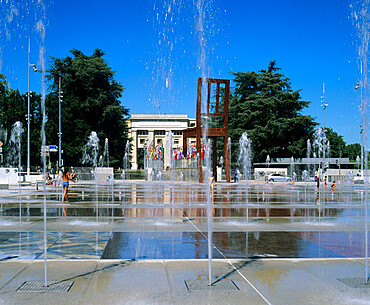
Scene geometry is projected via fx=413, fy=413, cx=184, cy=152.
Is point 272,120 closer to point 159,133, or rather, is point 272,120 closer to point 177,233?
point 177,233

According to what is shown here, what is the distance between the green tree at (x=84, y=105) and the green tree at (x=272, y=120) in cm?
1765

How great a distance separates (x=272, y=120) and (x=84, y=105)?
26.2 m

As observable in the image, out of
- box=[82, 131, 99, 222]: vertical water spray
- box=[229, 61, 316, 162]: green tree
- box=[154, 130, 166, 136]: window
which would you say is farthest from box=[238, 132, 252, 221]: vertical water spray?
box=[154, 130, 166, 136]: window

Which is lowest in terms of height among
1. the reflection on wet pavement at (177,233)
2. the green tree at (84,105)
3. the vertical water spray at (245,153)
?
the reflection on wet pavement at (177,233)

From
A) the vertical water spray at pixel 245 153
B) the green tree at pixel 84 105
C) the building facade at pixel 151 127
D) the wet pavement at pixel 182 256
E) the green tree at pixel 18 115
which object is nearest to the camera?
the wet pavement at pixel 182 256

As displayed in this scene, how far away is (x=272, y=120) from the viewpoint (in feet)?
191

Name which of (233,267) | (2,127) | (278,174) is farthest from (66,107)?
(233,267)

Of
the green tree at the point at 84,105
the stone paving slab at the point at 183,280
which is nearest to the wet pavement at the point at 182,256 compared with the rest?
the stone paving slab at the point at 183,280

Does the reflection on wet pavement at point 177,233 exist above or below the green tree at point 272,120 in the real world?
below

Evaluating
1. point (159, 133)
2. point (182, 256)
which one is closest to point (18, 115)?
point (182, 256)

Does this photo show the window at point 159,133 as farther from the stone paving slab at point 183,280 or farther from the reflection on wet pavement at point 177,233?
the stone paving slab at point 183,280

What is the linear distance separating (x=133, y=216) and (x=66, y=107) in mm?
43419

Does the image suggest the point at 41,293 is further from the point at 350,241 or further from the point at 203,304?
the point at 350,241

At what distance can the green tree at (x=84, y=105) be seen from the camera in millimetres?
53166
